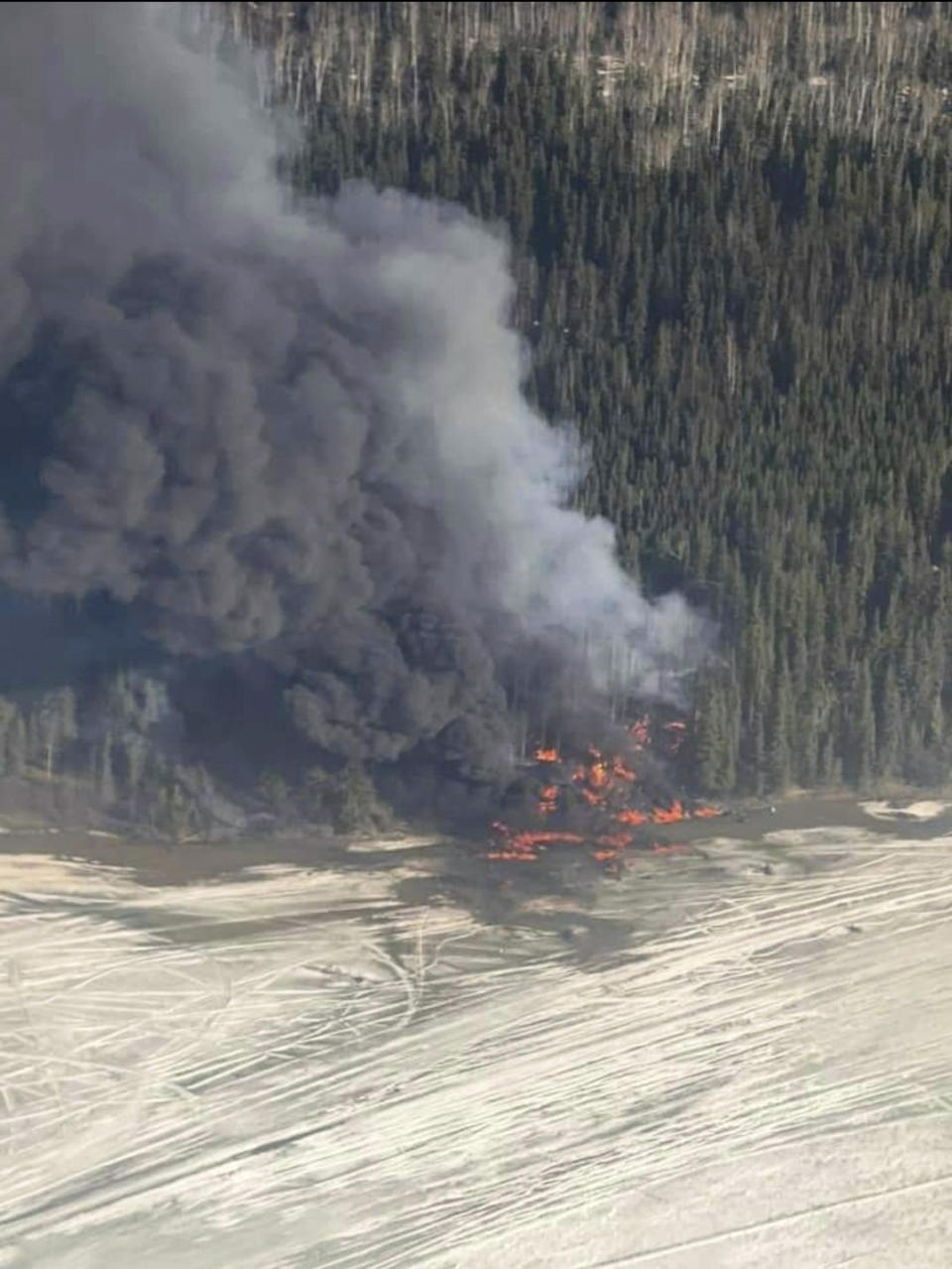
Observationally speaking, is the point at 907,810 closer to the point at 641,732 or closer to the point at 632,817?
the point at 641,732

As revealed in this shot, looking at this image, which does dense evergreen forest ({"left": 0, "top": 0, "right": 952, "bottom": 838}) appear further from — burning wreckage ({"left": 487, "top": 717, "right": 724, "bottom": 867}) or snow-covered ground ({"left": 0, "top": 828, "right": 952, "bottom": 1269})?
snow-covered ground ({"left": 0, "top": 828, "right": 952, "bottom": 1269})

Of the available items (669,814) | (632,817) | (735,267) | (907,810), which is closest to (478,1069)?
(632,817)

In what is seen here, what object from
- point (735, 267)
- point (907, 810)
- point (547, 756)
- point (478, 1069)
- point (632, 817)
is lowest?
point (478, 1069)

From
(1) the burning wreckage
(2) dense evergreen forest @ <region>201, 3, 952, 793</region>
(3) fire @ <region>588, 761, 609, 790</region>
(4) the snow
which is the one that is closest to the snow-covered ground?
(1) the burning wreckage

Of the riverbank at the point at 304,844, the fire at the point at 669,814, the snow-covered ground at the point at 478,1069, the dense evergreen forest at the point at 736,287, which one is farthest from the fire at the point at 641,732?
the snow-covered ground at the point at 478,1069

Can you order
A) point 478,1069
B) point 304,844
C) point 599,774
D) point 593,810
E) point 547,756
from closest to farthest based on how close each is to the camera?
point 478,1069 → point 304,844 → point 593,810 → point 599,774 → point 547,756

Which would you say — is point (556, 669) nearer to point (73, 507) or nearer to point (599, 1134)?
point (73, 507)

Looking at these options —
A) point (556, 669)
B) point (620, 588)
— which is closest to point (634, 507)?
point (620, 588)
